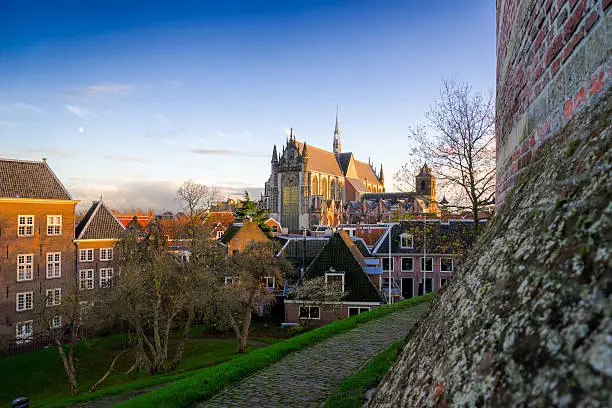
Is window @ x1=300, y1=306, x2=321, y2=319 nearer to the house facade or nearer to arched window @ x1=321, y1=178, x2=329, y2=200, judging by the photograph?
the house facade

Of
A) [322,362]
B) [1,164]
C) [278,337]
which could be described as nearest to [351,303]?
[278,337]

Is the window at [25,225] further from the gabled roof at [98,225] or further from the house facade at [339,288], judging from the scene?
the house facade at [339,288]

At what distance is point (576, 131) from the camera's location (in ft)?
7.36

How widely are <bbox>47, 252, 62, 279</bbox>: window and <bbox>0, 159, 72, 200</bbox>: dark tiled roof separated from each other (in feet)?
13.1

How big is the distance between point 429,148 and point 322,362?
11299 mm

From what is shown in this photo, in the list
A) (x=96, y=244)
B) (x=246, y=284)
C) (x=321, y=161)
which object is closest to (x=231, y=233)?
(x=96, y=244)

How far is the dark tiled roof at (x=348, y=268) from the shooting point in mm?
28156

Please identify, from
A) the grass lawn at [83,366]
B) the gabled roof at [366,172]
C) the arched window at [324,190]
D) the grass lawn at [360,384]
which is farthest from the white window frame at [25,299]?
the gabled roof at [366,172]

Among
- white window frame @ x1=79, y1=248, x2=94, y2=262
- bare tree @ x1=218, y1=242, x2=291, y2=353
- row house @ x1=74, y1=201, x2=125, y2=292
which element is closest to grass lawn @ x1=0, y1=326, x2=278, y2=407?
bare tree @ x1=218, y1=242, x2=291, y2=353

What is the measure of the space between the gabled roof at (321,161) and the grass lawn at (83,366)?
68682 mm

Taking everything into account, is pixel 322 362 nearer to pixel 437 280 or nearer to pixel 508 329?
pixel 508 329

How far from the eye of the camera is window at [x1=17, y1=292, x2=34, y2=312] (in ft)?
92.1

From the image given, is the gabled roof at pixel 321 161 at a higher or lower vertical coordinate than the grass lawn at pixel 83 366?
higher

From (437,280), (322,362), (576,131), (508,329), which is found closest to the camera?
(508,329)
